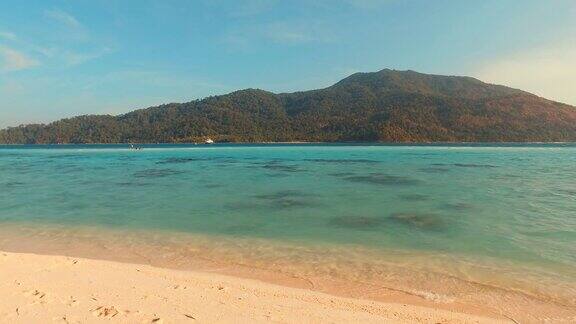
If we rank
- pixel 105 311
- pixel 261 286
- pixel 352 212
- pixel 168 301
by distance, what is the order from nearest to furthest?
pixel 105 311 → pixel 168 301 → pixel 261 286 → pixel 352 212

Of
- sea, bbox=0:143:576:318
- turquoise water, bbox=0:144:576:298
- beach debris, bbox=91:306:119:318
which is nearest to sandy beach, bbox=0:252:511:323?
beach debris, bbox=91:306:119:318

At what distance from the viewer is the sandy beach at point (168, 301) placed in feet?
21.5

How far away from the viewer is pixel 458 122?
166 metres

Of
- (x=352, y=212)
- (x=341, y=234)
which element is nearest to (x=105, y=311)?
(x=341, y=234)

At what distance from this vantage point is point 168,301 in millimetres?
7266

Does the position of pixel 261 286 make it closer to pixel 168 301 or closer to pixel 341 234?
pixel 168 301

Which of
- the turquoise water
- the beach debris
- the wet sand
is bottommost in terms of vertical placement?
the turquoise water

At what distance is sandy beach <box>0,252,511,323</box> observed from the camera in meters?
6.54

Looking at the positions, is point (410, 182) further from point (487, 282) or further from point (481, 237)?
point (487, 282)

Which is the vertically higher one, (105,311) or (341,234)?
(105,311)

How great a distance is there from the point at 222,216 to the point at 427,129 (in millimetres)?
156469

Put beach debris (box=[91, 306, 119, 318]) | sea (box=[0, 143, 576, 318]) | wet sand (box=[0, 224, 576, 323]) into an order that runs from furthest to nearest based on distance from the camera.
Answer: sea (box=[0, 143, 576, 318]) < wet sand (box=[0, 224, 576, 323]) < beach debris (box=[91, 306, 119, 318])

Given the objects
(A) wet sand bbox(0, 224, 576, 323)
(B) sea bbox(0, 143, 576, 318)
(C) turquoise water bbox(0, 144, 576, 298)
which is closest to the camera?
(A) wet sand bbox(0, 224, 576, 323)

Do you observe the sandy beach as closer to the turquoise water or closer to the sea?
the sea
